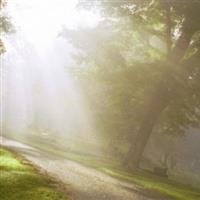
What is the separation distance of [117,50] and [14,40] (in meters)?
29.7

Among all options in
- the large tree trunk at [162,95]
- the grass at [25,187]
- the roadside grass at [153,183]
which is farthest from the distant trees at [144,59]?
the grass at [25,187]

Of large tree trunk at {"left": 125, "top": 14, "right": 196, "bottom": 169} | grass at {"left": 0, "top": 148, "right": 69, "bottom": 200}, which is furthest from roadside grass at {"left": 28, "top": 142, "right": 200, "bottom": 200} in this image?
grass at {"left": 0, "top": 148, "right": 69, "bottom": 200}

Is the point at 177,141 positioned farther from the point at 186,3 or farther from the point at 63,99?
the point at 186,3

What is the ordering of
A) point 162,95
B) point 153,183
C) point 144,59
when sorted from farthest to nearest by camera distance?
point 144,59
point 162,95
point 153,183

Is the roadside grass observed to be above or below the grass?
below

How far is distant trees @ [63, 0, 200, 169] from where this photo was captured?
32719 millimetres

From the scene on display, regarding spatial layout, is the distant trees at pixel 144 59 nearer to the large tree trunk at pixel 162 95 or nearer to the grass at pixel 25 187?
the large tree trunk at pixel 162 95

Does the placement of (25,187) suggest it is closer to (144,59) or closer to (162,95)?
(162,95)

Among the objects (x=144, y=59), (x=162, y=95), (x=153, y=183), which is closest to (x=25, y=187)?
(x=153, y=183)

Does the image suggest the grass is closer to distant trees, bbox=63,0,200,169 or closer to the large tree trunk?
distant trees, bbox=63,0,200,169

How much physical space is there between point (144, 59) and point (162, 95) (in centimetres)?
370

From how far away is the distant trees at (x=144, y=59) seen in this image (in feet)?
107

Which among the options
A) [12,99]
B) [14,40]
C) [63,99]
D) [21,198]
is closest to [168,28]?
[21,198]

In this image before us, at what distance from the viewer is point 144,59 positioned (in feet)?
118
